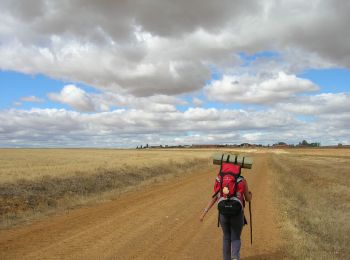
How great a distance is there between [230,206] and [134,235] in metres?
4.34

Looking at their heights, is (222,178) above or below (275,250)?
above

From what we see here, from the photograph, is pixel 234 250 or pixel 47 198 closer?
pixel 234 250

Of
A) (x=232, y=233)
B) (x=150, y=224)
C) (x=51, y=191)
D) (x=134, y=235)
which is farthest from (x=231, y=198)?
(x=51, y=191)

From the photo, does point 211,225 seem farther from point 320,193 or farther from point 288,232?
point 320,193

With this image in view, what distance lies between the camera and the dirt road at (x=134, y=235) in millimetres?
8969

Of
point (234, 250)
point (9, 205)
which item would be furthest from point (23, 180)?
point (234, 250)

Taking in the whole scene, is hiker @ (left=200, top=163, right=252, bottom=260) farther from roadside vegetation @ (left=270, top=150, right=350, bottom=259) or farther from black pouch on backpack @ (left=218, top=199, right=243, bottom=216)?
roadside vegetation @ (left=270, top=150, right=350, bottom=259)

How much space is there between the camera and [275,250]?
9.55m

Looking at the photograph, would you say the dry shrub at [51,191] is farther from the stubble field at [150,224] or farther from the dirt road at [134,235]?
the dirt road at [134,235]

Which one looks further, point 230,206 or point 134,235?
point 134,235

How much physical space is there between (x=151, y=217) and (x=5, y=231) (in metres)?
4.12

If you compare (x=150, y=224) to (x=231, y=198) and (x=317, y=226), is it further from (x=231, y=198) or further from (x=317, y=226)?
(x=231, y=198)

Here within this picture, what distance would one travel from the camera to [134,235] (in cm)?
1066

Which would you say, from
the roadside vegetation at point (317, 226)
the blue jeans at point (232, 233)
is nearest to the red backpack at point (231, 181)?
the blue jeans at point (232, 233)
